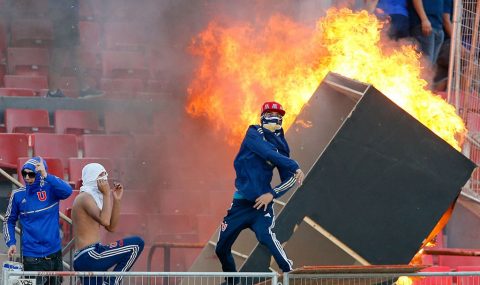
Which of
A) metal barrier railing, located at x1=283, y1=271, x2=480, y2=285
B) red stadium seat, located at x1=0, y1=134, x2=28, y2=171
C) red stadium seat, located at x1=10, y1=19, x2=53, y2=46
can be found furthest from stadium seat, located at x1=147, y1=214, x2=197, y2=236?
red stadium seat, located at x1=10, y1=19, x2=53, y2=46

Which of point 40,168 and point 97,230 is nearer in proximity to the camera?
point 97,230

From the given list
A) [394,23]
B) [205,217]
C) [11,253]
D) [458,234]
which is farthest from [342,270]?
[394,23]

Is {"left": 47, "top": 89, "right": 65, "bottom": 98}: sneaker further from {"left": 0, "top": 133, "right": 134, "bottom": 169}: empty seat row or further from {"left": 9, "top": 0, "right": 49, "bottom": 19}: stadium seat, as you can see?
{"left": 9, "top": 0, "right": 49, "bottom": 19}: stadium seat

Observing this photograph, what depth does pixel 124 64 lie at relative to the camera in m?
17.8

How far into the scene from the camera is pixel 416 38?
15.3m

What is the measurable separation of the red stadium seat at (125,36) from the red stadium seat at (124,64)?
21 cm

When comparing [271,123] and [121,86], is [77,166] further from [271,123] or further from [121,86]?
[271,123]

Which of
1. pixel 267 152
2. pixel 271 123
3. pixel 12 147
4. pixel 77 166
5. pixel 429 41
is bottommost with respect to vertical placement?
pixel 77 166

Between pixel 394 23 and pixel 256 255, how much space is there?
619cm

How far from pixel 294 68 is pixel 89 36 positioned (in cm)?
604

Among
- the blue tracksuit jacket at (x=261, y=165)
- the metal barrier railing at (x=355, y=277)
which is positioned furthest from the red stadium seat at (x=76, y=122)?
the metal barrier railing at (x=355, y=277)

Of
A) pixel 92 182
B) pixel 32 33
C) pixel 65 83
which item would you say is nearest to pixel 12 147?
pixel 65 83

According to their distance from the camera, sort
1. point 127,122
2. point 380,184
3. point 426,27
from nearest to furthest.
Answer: point 380,184
point 426,27
point 127,122

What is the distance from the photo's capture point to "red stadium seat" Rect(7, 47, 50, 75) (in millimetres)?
17641
